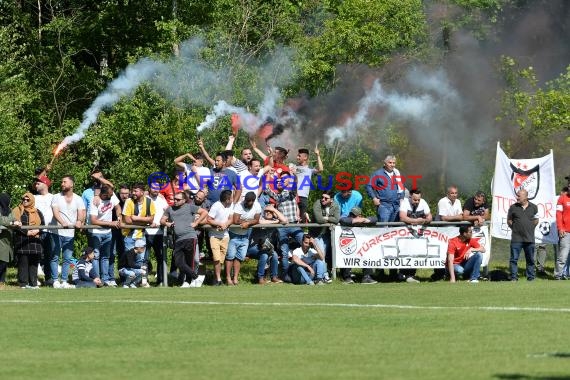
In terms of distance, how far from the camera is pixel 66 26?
48625 mm

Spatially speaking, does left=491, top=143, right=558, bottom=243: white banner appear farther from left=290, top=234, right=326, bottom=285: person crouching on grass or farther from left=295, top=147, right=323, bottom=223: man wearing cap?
left=290, top=234, right=326, bottom=285: person crouching on grass

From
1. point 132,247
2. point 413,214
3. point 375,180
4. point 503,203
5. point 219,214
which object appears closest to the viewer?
point 132,247

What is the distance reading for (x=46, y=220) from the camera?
86.5ft

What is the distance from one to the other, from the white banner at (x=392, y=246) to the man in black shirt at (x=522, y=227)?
1303 mm


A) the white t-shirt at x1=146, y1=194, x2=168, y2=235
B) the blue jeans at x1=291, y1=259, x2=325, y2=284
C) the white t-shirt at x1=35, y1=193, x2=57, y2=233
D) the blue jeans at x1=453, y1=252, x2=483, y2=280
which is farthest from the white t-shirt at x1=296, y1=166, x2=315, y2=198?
the white t-shirt at x1=35, y1=193, x2=57, y2=233

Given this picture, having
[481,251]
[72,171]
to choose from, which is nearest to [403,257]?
[481,251]

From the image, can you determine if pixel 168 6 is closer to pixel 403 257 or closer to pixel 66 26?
pixel 66 26

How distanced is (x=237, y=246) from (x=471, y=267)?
464cm

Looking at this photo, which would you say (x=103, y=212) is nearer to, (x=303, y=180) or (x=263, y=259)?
(x=263, y=259)

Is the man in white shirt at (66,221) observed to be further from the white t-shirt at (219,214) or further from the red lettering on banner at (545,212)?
the red lettering on banner at (545,212)

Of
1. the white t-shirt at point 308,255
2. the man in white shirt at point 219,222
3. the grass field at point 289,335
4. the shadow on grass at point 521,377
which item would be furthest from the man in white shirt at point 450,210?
the shadow on grass at point 521,377

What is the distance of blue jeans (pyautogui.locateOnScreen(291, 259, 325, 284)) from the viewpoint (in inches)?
1031

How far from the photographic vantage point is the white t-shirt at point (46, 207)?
26.4 meters

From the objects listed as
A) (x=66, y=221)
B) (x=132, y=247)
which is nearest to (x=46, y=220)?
(x=66, y=221)
